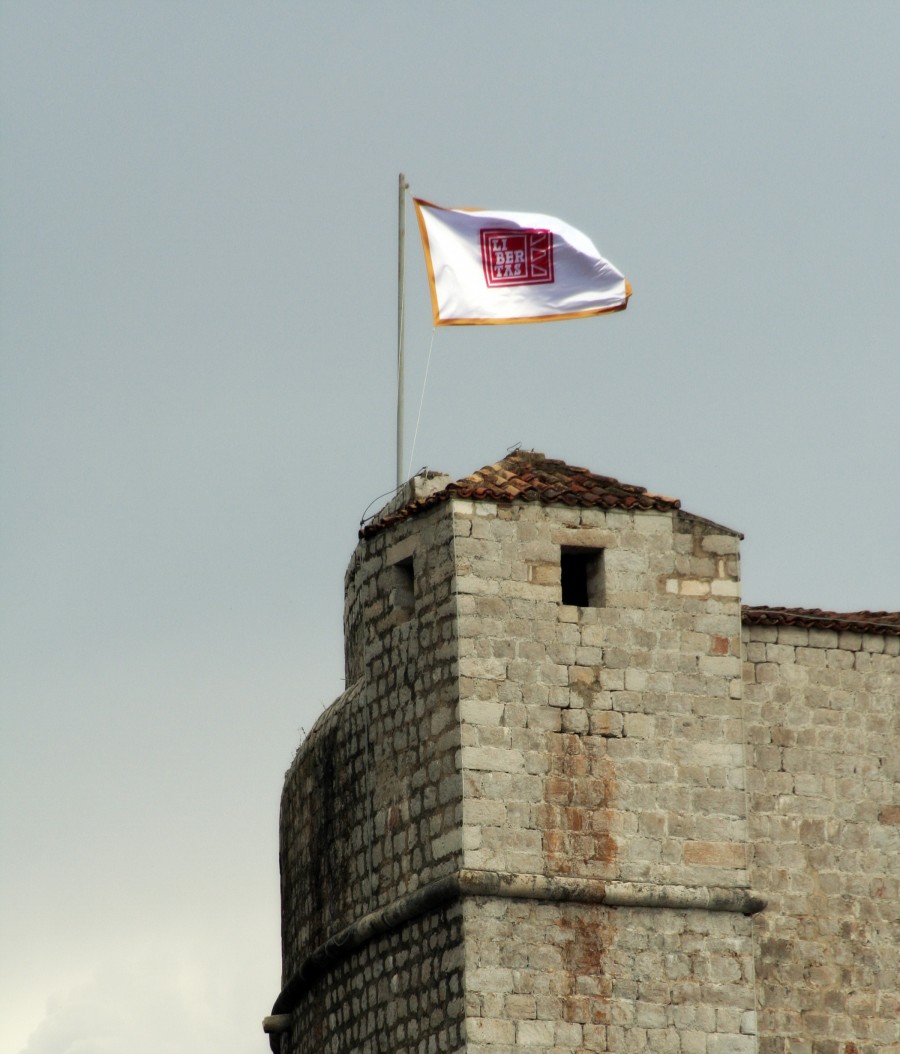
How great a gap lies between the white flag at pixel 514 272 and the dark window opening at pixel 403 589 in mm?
2369

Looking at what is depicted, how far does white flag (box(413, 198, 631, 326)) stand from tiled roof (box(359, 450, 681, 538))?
1603mm

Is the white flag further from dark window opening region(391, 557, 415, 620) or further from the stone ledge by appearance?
the stone ledge

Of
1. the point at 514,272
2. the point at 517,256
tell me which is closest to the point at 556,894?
the point at 514,272

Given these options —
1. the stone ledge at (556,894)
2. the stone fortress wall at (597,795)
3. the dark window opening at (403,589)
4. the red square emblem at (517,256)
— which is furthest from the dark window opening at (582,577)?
the red square emblem at (517,256)

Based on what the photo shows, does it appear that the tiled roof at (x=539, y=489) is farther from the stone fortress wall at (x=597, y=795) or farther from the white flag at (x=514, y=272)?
the white flag at (x=514, y=272)

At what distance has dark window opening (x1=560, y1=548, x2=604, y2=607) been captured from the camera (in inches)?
938

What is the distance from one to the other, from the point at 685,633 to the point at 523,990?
3306mm

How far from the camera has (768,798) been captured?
2427 cm

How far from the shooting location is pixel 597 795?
76.0 feet

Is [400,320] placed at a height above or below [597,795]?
above

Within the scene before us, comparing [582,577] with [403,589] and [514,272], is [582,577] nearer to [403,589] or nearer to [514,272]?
[403,589]

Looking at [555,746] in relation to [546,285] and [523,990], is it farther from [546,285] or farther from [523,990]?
[546,285]

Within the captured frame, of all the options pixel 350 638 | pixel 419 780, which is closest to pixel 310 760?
pixel 350 638

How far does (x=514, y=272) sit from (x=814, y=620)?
13.2 ft
